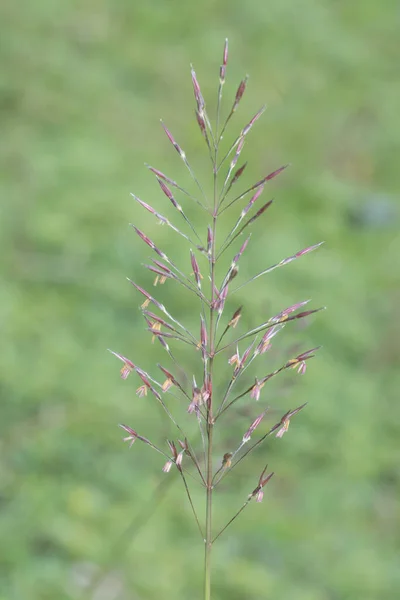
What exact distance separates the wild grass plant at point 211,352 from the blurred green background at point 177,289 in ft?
0.28

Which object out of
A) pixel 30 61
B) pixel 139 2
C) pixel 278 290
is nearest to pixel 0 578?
pixel 278 290

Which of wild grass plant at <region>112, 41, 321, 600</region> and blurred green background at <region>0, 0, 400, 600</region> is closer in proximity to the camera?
wild grass plant at <region>112, 41, 321, 600</region>

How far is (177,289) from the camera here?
178 inches

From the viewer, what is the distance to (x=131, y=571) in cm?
265

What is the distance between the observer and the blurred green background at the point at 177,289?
284cm

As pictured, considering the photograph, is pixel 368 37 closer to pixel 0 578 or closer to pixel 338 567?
pixel 338 567

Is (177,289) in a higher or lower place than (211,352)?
higher

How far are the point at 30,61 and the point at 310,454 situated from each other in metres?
3.92

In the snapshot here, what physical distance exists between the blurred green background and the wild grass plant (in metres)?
0.09

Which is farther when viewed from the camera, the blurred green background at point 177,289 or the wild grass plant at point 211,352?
the blurred green background at point 177,289

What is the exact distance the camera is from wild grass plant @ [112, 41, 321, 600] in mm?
1211

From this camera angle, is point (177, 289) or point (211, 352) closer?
point (211, 352)

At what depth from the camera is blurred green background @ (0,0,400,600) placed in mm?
2838

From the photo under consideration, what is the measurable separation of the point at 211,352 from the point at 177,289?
10.9 feet
